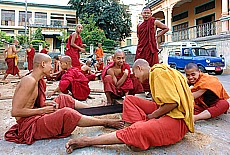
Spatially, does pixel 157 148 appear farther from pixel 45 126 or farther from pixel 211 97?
pixel 211 97

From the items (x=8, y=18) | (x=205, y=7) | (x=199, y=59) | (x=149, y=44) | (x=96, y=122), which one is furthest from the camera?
(x=8, y=18)

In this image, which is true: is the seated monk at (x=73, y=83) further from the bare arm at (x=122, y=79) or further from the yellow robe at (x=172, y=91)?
the yellow robe at (x=172, y=91)

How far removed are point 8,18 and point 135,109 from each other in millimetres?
32663

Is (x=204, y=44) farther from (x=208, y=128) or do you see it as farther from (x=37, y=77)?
(x=37, y=77)

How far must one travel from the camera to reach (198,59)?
1002 cm

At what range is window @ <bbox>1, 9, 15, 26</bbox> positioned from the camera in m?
29.2

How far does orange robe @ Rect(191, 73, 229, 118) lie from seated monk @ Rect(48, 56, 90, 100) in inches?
77.1

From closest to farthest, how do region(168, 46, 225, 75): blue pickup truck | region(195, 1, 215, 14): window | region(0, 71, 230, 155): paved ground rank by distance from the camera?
region(0, 71, 230, 155): paved ground < region(168, 46, 225, 75): blue pickup truck < region(195, 1, 215, 14): window

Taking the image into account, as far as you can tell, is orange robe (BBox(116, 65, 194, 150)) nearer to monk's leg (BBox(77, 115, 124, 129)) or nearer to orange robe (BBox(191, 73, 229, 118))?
monk's leg (BBox(77, 115, 124, 129))

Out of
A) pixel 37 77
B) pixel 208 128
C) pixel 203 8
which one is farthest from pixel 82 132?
pixel 203 8

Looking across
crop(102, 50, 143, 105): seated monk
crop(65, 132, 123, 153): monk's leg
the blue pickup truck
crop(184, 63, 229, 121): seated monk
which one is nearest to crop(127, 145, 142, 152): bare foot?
crop(65, 132, 123, 153): monk's leg

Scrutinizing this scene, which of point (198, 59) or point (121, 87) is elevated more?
point (198, 59)

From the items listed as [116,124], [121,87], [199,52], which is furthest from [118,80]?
[199,52]

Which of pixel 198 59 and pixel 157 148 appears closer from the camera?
pixel 157 148
